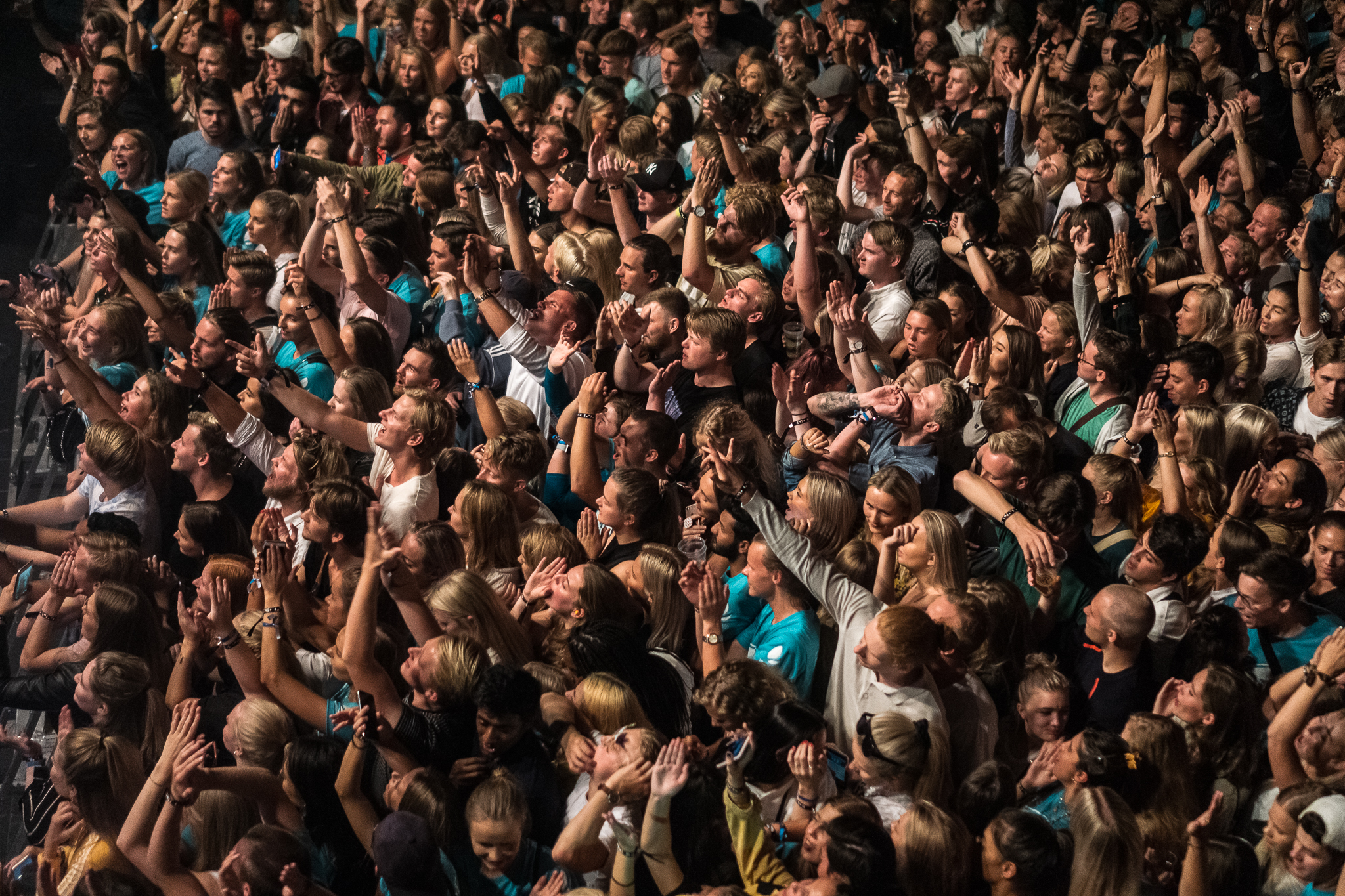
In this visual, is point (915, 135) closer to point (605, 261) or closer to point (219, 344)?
point (605, 261)

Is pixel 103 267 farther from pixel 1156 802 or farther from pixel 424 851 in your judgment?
pixel 1156 802

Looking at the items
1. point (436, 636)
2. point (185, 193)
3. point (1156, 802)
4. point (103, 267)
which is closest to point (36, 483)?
point (103, 267)

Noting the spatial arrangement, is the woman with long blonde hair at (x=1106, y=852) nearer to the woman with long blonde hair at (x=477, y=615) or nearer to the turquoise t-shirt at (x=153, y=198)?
the woman with long blonde hair at (x=477, y=615)

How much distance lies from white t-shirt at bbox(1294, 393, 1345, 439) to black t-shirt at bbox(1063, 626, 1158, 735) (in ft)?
6.37

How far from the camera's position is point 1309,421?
582 cm

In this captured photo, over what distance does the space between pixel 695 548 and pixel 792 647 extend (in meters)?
0.94

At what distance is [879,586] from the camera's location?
4488 millimetres

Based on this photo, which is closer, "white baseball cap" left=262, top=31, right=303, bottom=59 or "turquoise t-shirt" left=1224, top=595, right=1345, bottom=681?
"turquoise t-shirt" left=1224, top=595, right=1345, bottom=681

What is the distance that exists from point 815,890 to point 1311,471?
288cm

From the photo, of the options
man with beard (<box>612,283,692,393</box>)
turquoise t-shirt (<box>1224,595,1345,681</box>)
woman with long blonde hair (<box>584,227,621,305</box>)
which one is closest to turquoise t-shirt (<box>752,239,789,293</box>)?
woman with long blonde hair (<box>584,227,621,305</box>)

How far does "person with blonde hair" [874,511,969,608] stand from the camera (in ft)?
14.6

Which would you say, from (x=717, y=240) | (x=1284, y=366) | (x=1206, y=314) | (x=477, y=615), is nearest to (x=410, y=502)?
(x=477, y=615)

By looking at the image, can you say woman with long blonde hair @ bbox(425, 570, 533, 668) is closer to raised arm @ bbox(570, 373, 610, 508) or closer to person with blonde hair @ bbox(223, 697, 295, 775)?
person with blonde hair @ bbox(223, 697, 295, 775)

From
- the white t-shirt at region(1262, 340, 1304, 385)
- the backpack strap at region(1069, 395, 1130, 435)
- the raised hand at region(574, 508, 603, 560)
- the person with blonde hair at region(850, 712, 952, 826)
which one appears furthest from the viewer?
the white t-shirt at region(1262, 340, 1304, 385)
